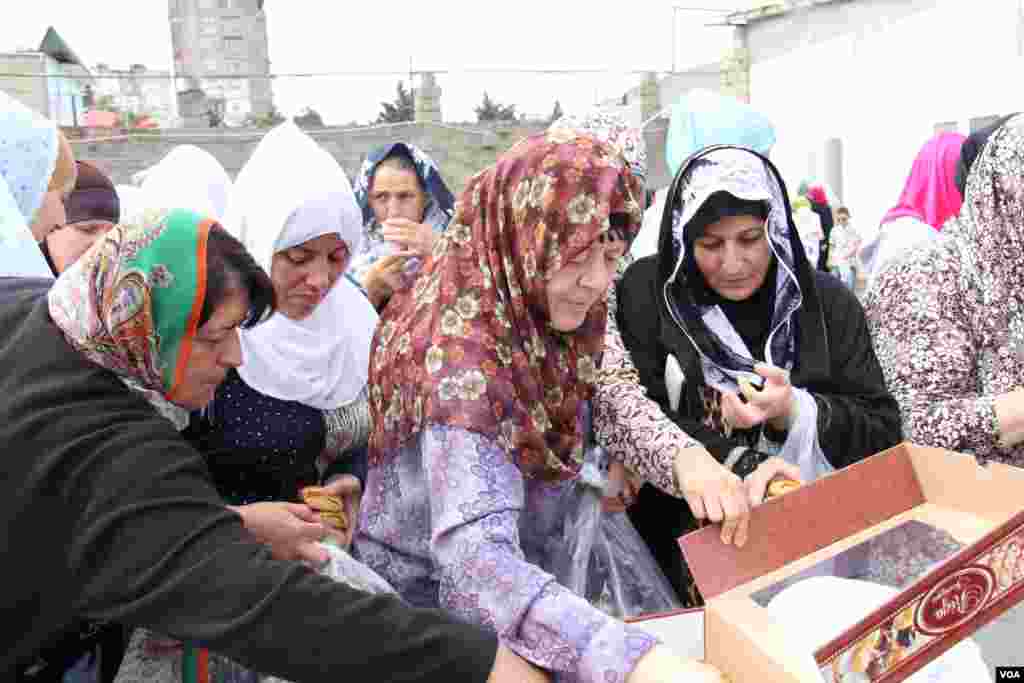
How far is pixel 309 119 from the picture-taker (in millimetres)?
14523

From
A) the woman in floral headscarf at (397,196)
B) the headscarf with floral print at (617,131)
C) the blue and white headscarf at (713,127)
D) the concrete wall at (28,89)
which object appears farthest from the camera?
the concrete wall at (28,89)

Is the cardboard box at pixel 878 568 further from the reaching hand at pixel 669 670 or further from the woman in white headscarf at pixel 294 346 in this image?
the woman in white headscarf at pixel 294 346

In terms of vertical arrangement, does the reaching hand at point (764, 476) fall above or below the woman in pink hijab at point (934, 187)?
below

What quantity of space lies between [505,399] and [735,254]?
85 centimetres

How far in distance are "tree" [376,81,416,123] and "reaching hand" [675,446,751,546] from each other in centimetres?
1422

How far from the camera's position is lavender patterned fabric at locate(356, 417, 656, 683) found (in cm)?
111

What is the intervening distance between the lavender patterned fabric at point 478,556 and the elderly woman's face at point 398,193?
2.17 metres

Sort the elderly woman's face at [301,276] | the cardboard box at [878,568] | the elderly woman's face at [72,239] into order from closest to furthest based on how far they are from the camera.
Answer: the cardboard box at [878,568]
the elderly woman's face at [301,276]
the elderly woman's face at [72,239]

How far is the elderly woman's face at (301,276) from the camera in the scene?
2.16 metres

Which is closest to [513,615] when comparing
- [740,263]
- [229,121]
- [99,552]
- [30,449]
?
[99,552]

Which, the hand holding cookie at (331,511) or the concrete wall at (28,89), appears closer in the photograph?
the hand holding cookie at (331,511)

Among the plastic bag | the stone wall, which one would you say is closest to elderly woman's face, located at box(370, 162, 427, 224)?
the plastic bag

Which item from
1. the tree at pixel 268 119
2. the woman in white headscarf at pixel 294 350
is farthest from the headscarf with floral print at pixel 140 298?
the tree at pixel 268 119

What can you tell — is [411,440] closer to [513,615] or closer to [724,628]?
[513,615]
